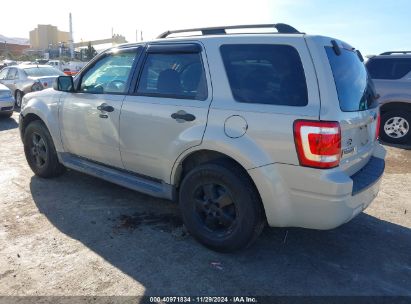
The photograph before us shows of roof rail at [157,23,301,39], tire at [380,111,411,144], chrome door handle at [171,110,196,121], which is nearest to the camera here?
roof rail at [157,23,301,39]

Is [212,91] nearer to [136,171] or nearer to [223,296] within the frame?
[136,171]

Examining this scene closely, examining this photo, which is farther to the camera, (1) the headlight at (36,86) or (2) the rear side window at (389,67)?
(1) the headlight at (36,86)

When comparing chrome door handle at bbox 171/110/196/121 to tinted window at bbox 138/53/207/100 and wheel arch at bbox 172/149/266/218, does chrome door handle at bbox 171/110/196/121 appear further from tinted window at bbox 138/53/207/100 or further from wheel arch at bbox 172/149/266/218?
wheel arch at bbox 172/149/266/218

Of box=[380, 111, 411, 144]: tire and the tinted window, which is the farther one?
box=[380, 111, 411, 144]: tire

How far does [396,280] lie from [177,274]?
5.90ft

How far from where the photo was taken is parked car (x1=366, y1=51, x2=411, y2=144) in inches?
307

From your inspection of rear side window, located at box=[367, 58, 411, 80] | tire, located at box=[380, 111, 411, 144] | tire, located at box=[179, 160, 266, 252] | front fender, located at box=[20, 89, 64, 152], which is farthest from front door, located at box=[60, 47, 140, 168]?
tire, located at box=[380, 111, 411, 144]

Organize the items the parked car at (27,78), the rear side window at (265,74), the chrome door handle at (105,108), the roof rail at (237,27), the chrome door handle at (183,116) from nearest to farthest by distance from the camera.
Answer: the rear side window at (265,74), the roof rail at (237,27), the chrome door handle at (183,116), the chrome door handle at (105,108), the parked car at (27,78)

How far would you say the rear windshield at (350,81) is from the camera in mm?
2825

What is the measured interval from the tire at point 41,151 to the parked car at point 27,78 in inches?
278

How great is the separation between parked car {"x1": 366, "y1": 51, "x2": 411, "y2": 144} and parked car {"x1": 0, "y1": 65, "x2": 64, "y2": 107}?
30.5 ft

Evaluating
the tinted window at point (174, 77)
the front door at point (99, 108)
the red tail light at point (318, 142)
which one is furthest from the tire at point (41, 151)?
the red tail light at point (318, 142)

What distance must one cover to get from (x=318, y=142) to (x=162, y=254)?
1.68m

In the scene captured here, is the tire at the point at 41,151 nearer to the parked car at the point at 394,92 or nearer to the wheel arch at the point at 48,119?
the wheel arch at the point at 48,119
